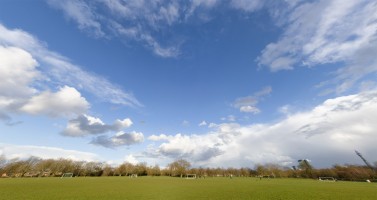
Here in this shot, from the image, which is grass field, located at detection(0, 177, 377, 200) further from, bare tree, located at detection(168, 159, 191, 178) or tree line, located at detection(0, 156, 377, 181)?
bare tree, located at detection(168, 159, 191, 178)

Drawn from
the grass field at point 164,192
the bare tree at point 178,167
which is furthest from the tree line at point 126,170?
the grass field at point 164,192

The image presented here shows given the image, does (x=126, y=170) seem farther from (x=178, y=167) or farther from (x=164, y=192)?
(x=164, y=192)

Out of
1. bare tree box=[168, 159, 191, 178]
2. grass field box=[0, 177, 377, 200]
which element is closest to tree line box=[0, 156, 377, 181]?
bare tree box=[168, 159, 191, 178]

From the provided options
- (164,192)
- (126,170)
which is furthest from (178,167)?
(164,192)

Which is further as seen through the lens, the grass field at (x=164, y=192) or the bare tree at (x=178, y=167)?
the bare tree at (x=178, y=167)

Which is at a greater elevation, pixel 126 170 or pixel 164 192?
pixel 126 170

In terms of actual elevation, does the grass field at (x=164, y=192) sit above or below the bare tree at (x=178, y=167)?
below

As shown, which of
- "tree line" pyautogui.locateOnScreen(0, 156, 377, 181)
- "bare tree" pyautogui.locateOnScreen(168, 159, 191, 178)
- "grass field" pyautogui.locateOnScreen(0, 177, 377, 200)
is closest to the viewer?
"grass field" pyautogui.locateOnScreen(0, 177, 377, 200)

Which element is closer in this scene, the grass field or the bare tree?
the grass field

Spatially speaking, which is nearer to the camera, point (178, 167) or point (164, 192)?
point (164, 192)

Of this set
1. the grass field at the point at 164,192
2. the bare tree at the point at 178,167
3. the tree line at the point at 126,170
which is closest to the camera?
the grass field at the point at 164,192

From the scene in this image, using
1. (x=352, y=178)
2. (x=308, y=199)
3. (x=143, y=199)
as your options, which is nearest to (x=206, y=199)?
(x=143, y=199)

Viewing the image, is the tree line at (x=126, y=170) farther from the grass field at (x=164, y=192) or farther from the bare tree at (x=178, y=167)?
the grass field at (x=164, y=192)

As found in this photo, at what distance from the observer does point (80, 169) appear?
15400 cm
